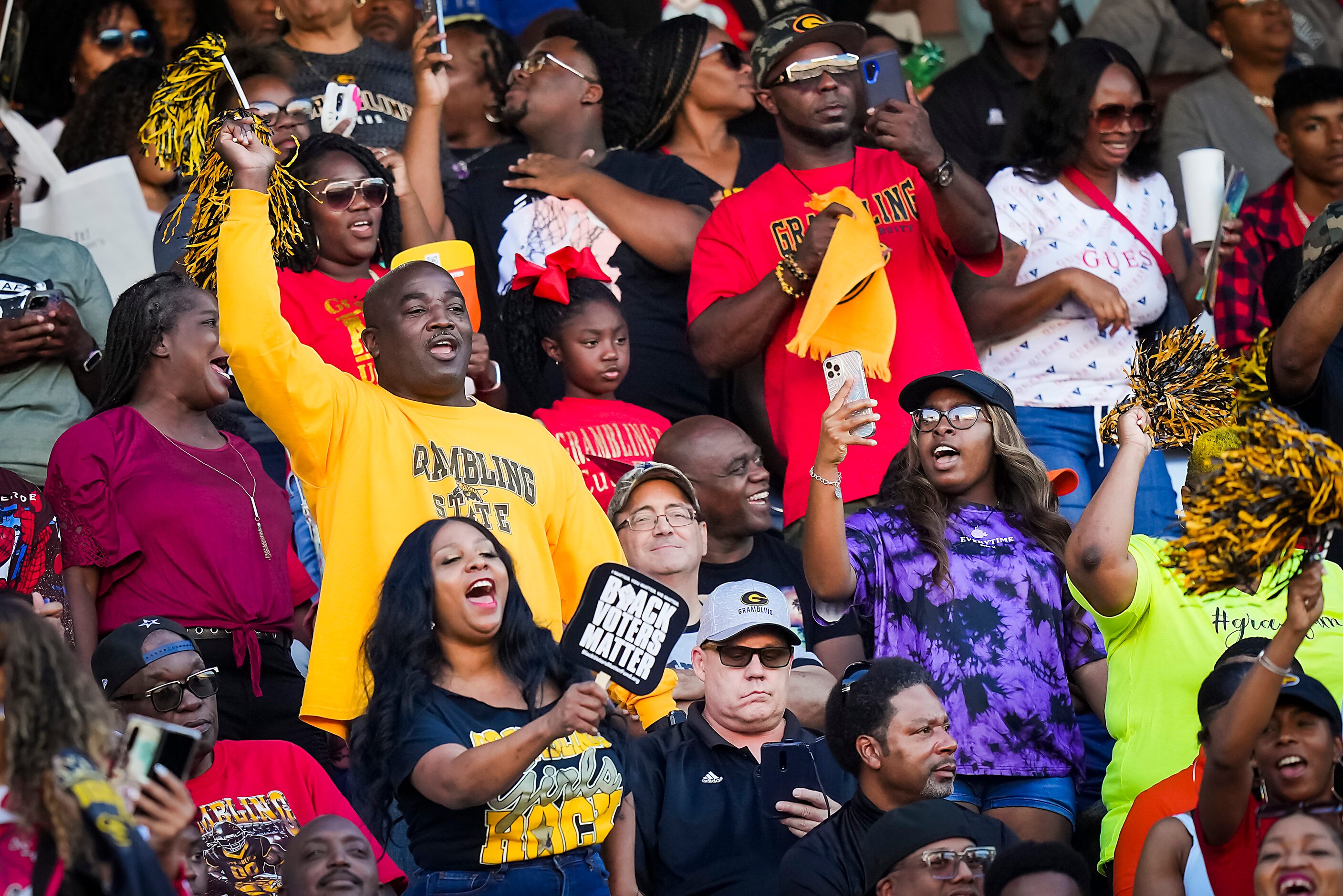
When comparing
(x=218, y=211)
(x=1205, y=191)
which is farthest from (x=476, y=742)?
(x=1205, y=191)

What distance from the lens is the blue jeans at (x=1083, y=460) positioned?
259 inches

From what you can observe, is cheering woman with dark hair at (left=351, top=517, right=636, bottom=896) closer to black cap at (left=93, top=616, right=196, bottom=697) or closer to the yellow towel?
black cap at (left=93, top=616, right=196, bottom=697)

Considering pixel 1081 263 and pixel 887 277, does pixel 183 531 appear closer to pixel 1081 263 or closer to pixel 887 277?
pixel 887 277

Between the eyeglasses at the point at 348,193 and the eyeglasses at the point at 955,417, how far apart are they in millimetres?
2003

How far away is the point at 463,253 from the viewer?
6.19 meters

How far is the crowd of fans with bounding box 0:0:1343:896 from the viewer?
461cm

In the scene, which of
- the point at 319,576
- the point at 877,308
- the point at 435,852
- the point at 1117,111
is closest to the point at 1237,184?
the point at 1117,111

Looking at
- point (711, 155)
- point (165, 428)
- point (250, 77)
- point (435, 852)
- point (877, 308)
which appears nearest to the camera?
point (435, 852)

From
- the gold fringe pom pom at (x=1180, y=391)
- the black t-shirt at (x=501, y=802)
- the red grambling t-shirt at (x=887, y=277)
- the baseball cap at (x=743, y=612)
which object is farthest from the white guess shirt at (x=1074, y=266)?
the black t-shirt at (x=501, y=802)

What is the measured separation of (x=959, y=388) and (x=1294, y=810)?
5.57 ft

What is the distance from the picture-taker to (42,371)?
6559 mm

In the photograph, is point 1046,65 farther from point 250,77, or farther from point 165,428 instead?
point 165,428

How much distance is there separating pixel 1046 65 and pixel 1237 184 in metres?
1.01

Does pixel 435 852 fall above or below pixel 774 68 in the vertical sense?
below
